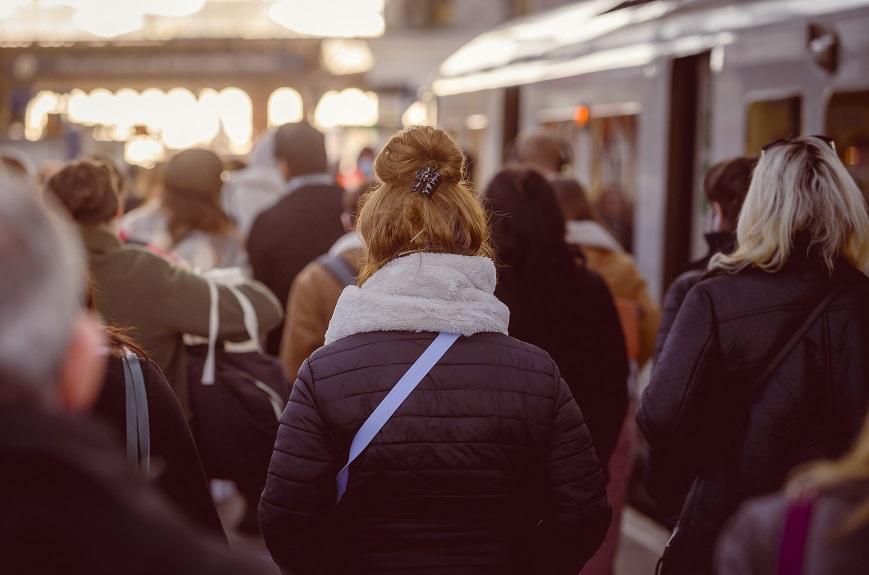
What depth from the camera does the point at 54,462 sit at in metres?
1.50

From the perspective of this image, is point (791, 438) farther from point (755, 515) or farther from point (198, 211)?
point (198, 211)

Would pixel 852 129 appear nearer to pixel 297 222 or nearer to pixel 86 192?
pixel 297 222

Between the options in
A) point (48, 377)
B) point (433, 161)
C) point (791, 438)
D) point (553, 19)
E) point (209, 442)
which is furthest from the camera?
point (553, 19)

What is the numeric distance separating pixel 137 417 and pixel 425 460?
569 millimetres

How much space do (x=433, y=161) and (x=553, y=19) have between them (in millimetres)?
8529

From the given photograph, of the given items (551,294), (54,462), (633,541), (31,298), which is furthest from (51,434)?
(633,541)

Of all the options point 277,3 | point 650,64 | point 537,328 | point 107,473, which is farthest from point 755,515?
point 277,3

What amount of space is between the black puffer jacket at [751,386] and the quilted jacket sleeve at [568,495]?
598mm

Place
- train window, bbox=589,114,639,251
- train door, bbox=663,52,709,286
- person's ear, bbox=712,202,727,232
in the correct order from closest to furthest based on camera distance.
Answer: person's ear, bbox=712,202,727,232, train door, bbox=663,52,709,286, train window, bbox=589,114,639,251

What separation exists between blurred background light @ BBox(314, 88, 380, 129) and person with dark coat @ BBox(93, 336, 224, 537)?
1615 inches

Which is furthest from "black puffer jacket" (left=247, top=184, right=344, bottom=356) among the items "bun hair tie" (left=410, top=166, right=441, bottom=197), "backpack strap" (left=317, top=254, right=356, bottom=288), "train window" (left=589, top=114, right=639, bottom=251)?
"bun hair tie" (left=410, top=166, right=441, bottom=197)

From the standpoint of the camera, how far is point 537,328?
411 centimetres

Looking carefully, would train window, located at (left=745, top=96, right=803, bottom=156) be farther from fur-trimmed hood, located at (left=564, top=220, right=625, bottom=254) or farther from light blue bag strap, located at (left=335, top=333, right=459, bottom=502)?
light blue bag strap, located at (left=335, top=333, right=459, bottom=502)

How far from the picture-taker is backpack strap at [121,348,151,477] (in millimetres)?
2900
